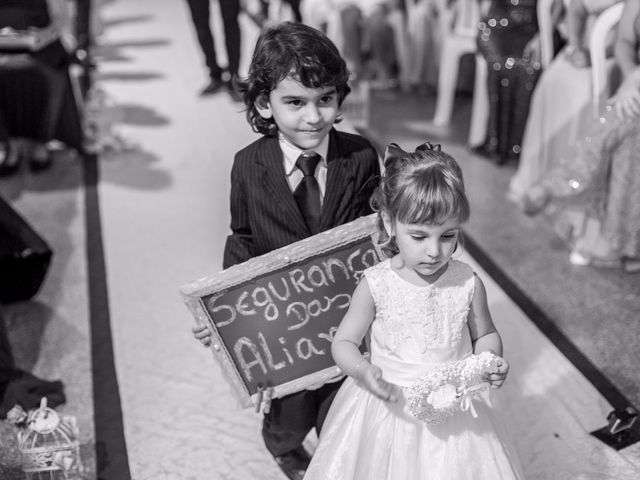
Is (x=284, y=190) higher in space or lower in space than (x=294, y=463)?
higher

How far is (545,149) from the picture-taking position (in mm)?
4262

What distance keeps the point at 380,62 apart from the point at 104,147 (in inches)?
81.4

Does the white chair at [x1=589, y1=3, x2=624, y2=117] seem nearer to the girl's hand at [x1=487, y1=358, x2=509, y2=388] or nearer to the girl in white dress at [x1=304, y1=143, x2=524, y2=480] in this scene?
the girl in white dress at [x1=304, y1=143, x2=524, y2=480]

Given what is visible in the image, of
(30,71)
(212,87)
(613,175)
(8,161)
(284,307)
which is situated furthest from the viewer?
(212,87)

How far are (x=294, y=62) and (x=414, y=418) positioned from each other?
91 cm

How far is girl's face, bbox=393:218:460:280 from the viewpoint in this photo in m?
1.93

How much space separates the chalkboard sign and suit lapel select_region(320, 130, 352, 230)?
55 mm

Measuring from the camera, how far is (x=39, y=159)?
513 cm

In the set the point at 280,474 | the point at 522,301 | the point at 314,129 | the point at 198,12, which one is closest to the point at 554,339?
the point at 522,301

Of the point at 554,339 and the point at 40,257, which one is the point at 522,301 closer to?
the point at 554,339

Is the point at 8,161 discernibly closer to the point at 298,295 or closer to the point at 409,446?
the point at 298,295

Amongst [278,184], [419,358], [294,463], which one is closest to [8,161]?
[294,463]

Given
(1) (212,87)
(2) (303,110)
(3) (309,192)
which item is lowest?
(1) (212,87)

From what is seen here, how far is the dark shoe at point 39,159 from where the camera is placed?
5.11 meters
